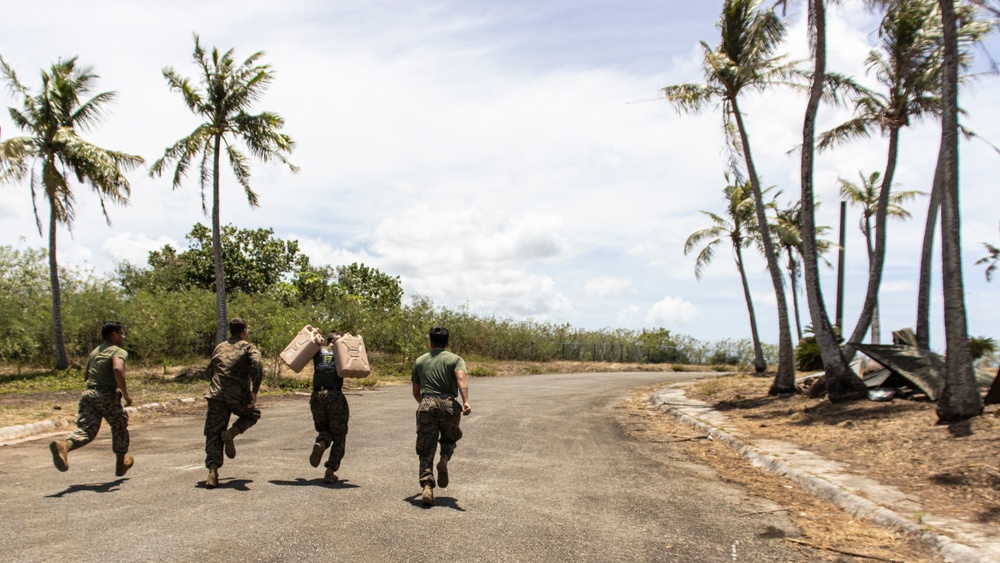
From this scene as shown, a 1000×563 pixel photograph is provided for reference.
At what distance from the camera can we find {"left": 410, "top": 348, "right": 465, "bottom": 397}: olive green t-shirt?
7215 mm

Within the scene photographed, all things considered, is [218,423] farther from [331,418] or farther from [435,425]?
[435,425]

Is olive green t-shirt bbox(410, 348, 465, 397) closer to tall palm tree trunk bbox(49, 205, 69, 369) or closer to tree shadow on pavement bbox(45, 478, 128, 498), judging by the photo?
tree shadow on pavement bbox(45, 478, 128, 498)

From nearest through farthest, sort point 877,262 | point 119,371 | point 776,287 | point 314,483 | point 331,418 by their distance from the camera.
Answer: point 314,483 < point 119,371 < point 331,418 < point 877,262 < point 776,287

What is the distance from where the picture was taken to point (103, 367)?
25.9 feet

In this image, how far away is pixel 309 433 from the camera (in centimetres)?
1176

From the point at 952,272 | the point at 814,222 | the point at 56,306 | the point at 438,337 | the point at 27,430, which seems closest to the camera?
the point at 438,337

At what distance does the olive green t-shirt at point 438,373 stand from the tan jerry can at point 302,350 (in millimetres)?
1261

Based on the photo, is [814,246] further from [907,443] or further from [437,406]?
[437,406]

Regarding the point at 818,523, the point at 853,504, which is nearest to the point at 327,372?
the point at 818,523

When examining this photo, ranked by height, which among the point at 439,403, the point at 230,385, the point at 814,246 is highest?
the point at 814,246

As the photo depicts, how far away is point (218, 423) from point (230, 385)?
0.42 metres

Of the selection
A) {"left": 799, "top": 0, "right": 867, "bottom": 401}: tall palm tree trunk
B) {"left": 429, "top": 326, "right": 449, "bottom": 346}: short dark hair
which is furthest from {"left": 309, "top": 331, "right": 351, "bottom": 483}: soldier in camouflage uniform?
{"left": 799, "top": 0, "right": 867, "bottom": 401}: tall palm tree trunk

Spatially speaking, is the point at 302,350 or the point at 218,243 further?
the point at 218,243

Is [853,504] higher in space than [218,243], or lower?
lower
